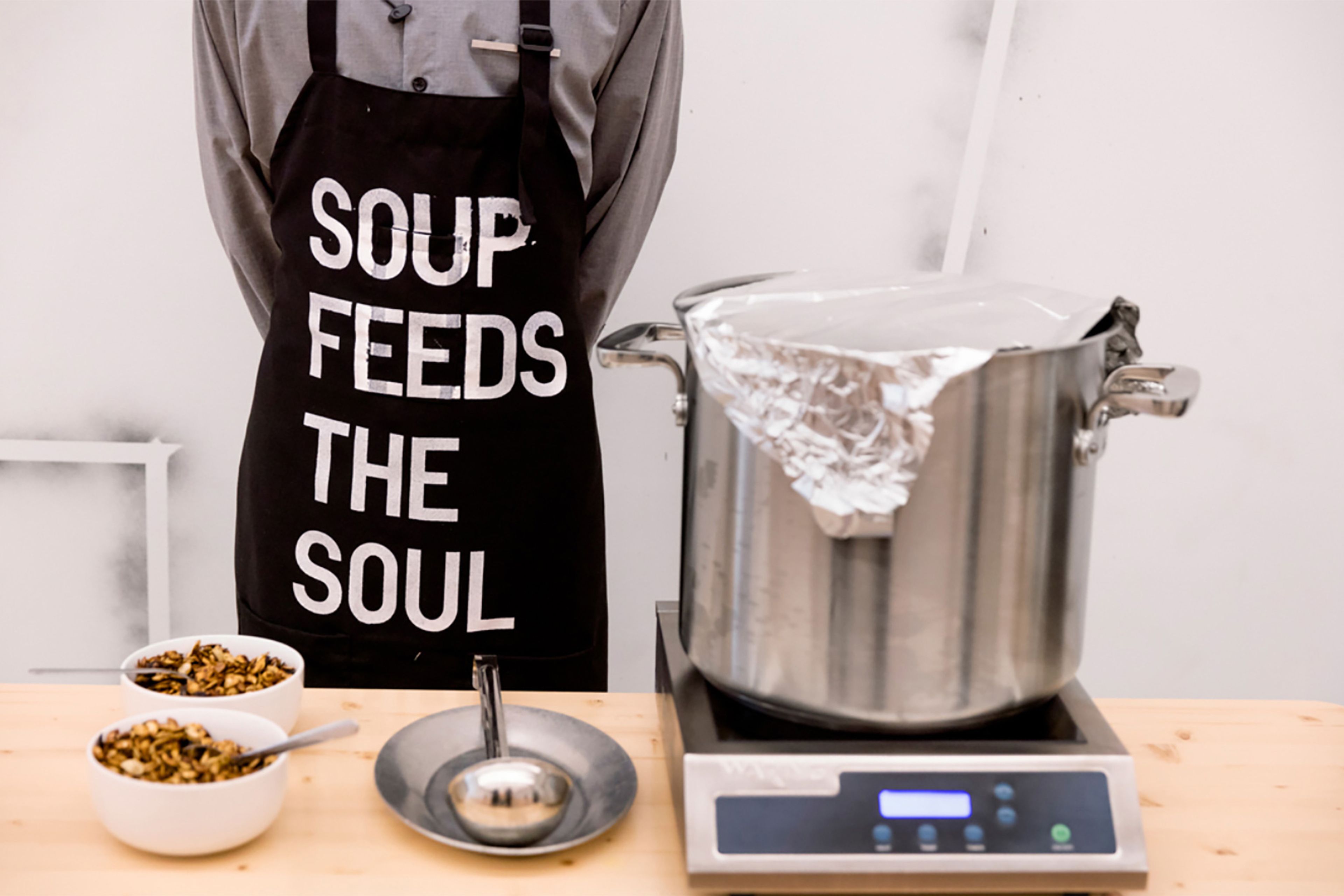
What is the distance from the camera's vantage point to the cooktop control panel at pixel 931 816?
76 cm

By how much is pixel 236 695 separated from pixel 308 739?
134 mm

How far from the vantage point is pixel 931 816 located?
2.53 ft

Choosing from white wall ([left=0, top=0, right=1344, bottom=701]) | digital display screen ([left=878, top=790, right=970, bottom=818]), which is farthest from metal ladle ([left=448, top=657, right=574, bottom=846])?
white wall ([left=0, top=0, right=1344, bottom=701])

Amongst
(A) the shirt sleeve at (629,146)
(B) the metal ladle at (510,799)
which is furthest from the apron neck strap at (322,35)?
(B) the metal ladle at (510,799)

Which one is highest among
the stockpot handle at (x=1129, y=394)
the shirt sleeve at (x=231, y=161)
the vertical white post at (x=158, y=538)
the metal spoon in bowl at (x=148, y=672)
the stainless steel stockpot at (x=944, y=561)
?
the shirt sleeve at (x=231, y=161)

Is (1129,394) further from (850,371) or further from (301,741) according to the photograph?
(301,741)

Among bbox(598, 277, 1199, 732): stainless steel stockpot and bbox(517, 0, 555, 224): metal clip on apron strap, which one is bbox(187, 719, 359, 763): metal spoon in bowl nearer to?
bbox(598, 277, 1199, 732): stainless steel stockpot

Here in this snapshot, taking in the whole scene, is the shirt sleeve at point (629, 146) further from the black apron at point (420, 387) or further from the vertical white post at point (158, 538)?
the vertical white post at point (158, 538)

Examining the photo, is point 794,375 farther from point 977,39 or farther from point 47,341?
point 47,341

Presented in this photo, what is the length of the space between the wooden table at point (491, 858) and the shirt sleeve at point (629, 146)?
29.0 inches

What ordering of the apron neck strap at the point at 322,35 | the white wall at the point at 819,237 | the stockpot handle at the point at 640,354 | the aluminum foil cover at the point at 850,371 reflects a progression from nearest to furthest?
the aluminum foil cover at the point at 850,371 → the stockpot handle at the point at 640,354 → the apron neck strap at the point at 322,35 → the white wall at the point at 819,237

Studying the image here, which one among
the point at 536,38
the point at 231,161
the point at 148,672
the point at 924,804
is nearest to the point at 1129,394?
the point at 924,804

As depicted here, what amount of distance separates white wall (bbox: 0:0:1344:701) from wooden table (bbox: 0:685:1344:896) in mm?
1133

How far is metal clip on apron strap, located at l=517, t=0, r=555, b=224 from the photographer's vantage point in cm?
136
